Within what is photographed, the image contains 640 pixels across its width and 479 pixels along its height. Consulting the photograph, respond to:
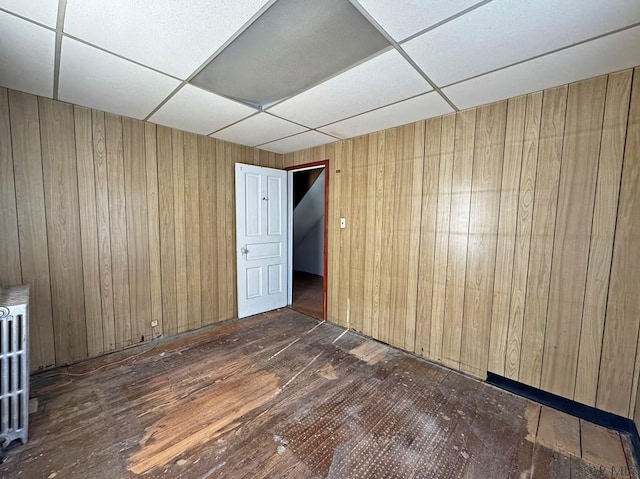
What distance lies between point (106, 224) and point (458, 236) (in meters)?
3.43

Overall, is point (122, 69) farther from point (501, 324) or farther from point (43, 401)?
point (501, 324)

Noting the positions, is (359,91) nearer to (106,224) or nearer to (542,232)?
(542,232)

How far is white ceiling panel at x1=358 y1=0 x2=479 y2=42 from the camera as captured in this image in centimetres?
116

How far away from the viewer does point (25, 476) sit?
4.48 ft

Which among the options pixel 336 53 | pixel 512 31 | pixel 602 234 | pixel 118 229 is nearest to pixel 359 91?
pixel 336 53

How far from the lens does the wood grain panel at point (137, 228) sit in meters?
2.66

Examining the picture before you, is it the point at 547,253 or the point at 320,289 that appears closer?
the point at 547,253

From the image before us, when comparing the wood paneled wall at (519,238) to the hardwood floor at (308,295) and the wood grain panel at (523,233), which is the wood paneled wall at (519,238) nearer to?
the wood grain panel at (523,233)

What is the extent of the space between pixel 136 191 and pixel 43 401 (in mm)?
1902

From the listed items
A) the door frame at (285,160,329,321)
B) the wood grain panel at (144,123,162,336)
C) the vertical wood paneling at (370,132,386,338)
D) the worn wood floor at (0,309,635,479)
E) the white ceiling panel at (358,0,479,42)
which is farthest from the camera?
the door frame at (285,160,329,321)

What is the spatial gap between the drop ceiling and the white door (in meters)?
1.29

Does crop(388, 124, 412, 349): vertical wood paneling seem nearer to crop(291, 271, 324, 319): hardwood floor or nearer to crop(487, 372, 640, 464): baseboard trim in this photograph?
crop(487, 372, 640, 464): baseboard trim

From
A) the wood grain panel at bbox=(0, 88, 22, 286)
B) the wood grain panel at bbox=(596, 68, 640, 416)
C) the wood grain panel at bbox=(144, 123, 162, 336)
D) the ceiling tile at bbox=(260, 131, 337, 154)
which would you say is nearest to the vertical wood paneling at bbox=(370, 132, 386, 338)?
the ceiling tile at bbox=(260, 131, 337, 154)

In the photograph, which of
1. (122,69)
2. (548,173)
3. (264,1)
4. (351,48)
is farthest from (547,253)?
(122,69)
